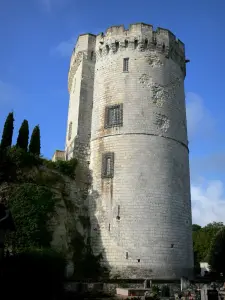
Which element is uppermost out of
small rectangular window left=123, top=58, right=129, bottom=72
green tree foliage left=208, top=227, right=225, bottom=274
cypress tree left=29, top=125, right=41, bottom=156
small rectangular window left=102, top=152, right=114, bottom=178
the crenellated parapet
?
the crenellated parapet

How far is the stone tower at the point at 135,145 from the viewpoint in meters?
20.8

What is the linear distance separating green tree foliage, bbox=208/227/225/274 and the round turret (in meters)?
16.2

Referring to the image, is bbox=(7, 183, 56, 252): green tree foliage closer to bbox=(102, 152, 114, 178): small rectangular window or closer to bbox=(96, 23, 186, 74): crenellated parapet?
bbox=(102, 152, 114, 178): small rectangular window

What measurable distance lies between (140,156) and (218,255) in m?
21.1

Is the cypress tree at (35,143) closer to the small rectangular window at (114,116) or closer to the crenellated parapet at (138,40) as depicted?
the small rectangular window at (114,116)

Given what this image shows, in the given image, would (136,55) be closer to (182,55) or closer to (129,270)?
(182,55)

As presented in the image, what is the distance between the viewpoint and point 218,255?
3744cm

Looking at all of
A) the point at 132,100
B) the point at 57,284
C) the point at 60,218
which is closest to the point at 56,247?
the point at 60,218

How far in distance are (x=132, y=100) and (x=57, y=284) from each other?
13.0 metres

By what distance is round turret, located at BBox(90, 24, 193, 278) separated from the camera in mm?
20750

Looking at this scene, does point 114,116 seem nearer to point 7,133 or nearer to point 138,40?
point 138,40

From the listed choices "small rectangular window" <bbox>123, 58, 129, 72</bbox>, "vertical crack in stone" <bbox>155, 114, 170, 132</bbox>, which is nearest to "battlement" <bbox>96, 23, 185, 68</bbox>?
"small rectangular window" <bbox>123, 58, 129, 72</bbox>

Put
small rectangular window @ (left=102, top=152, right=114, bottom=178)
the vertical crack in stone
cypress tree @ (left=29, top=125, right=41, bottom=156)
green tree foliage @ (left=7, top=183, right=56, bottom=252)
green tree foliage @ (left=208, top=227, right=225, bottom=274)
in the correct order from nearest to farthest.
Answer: green tree foliage @ (left=7, top=183, right=56, bottom=252)
small rectangular window @ (left=102, top=152, right=114, bottom=178)
the vertical crack in stone
cypress tree @ (left=29, top=125, right=41, bottom=156)
green tree foliage @ (left=208, top=227, right=225, bottom=274)

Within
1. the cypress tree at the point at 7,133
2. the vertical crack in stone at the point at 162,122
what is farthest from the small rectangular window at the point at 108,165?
the cypress tree at the point at 7,133
